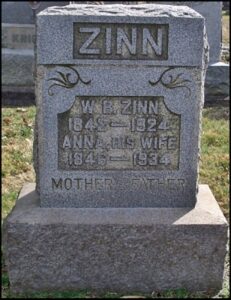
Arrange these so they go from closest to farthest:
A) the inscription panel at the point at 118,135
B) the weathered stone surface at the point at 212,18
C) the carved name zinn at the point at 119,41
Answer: the carved name zinn at the point at 119,41, the inscription panel at the point at 118,135, the weathered stone surface at the point at 212,18

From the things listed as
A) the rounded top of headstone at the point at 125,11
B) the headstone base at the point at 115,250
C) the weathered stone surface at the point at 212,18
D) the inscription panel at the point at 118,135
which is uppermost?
the weathered stone surface at the point at 212,18

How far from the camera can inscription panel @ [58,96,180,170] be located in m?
3.10

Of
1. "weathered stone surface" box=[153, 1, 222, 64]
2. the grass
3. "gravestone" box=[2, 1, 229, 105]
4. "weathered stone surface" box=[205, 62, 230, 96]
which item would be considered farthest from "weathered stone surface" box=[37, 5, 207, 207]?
"weathered stone surface" box=[153, 1, 222, 64]

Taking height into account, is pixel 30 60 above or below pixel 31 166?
above

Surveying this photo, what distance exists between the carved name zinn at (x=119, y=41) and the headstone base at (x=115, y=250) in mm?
846

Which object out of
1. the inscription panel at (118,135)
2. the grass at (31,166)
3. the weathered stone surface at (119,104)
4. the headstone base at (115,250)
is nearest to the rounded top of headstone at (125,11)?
the weathered stone surface at (119,104)

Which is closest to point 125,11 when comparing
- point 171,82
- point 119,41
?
point 119,41

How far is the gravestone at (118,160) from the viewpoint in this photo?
9.79 ft

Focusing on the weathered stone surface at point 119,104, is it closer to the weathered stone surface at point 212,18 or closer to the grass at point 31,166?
the grass at point 31,166

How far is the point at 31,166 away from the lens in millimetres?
4766

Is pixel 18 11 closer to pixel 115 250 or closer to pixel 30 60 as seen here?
pixel 30 60

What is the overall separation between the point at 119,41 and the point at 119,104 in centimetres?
33

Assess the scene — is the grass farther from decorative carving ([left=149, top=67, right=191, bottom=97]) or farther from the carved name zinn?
the carved name zinn

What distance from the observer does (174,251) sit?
307 cm
